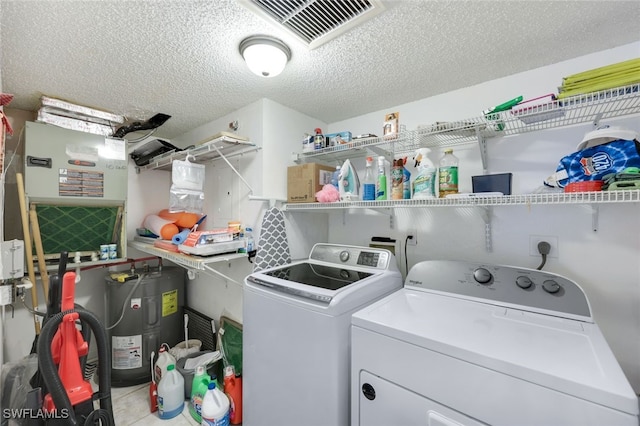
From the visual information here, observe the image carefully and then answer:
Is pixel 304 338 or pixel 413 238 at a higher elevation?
pixel 413 238

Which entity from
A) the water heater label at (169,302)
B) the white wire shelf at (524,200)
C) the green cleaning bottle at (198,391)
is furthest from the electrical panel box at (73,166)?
the white wire shelf at (524,200)

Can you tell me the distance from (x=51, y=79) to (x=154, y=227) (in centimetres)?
134

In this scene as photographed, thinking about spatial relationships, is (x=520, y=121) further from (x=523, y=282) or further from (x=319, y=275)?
(x=319, y=275)

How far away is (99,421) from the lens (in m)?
1.22

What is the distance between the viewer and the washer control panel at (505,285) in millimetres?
1174

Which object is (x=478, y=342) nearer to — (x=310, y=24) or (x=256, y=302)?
(x=256, y=302)

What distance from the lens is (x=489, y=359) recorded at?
848 millimetres

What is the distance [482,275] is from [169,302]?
8.79 feet

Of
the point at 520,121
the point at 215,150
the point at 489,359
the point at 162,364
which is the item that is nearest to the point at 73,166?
the point at 215,150

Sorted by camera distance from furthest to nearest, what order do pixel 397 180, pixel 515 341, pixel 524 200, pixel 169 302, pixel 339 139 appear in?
pixel 169 302, pixel 339 139, pixel 397 180, pixel 524 200, pixel 515 341

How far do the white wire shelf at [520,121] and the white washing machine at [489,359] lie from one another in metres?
0.77

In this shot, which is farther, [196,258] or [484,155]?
[196,258]

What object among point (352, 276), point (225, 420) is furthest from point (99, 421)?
point (352, 276)

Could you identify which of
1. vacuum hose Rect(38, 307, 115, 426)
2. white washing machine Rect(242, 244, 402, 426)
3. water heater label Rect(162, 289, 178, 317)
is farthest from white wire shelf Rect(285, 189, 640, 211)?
water heater label Rect(162, 289, 178, 317)
